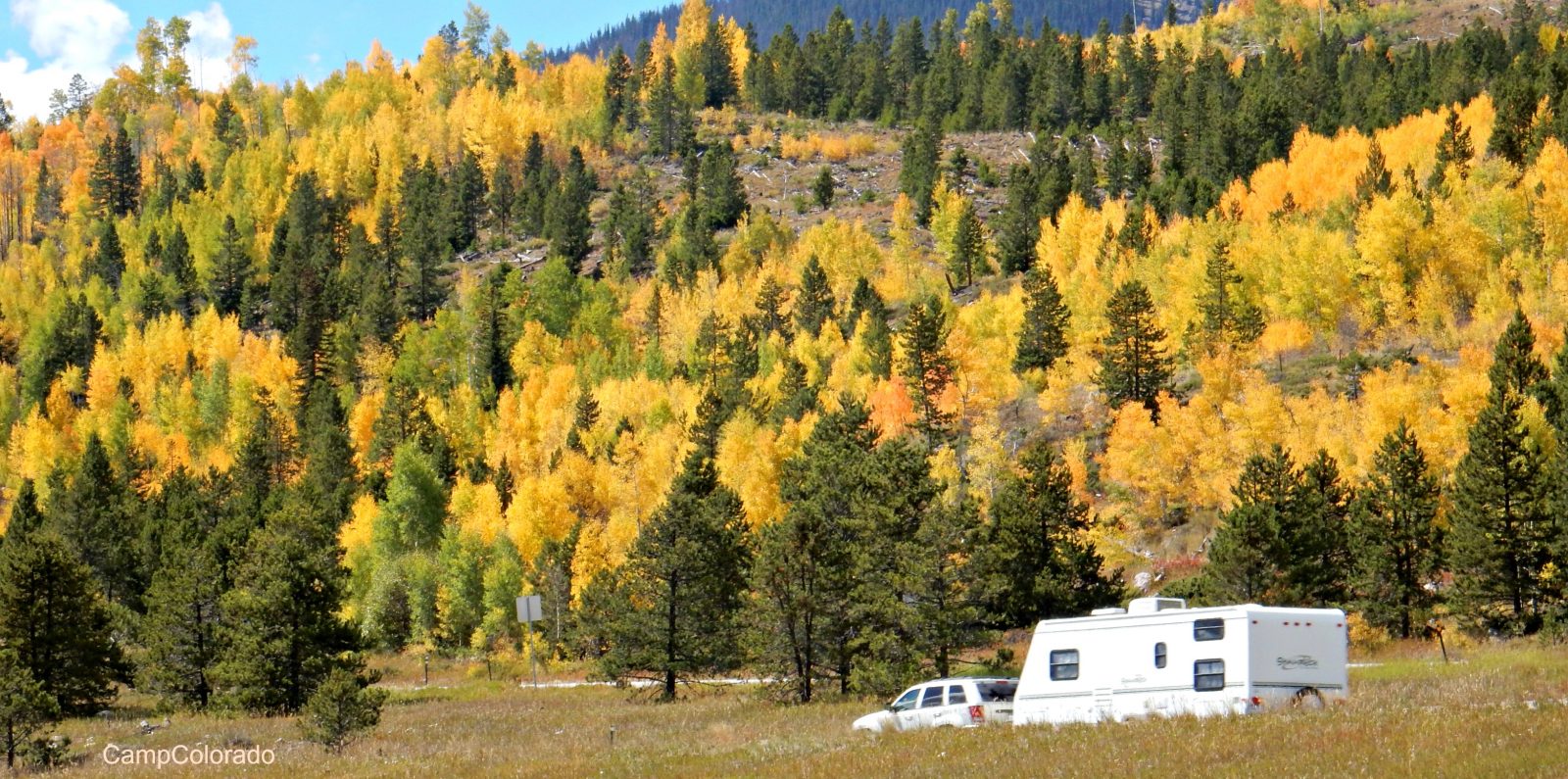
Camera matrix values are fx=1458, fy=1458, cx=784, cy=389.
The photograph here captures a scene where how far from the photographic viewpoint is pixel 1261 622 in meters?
25.4

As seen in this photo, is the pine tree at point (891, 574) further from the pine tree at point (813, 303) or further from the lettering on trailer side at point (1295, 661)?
the pine tree at point (813, 303)

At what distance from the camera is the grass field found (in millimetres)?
19984

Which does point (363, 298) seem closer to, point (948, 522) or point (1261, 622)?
point (948, 522)

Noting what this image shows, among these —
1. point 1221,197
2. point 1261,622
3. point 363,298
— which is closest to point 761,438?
point 1221,197

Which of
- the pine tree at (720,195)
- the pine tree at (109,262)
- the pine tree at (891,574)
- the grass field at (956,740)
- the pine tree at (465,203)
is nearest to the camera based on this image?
the grass field at (956,740)

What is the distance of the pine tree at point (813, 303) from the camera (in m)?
120

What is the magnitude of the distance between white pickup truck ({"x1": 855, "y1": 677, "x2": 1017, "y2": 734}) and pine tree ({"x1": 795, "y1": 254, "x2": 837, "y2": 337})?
88475 millimetres

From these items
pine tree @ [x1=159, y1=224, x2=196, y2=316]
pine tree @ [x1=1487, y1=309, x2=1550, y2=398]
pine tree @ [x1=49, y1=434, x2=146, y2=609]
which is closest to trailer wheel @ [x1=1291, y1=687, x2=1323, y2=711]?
pine tree @ [x1=1487, y1=309, x2=1550, y2=398]

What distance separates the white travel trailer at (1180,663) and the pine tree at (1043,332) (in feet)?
236

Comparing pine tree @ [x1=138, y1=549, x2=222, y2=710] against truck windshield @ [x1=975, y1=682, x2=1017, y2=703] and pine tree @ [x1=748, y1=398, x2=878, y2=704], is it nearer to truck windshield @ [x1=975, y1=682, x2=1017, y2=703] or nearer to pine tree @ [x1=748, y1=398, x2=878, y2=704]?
pine tree @ [x1=748, y1=398, x2=878, y2=704]

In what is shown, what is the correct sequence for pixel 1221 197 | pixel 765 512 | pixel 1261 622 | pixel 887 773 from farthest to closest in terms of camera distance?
1. pixel 1221 197
2. pixel 765 512
3. pixel 1261 622
4. pixel 887 773

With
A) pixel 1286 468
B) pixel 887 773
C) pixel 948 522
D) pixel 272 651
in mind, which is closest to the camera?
pixel 887 773

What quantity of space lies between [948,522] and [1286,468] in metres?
19.1

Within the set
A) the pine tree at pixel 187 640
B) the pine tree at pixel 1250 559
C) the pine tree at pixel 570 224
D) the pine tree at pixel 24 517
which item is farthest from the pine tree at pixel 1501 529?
the pine tree at pixel 570 224
